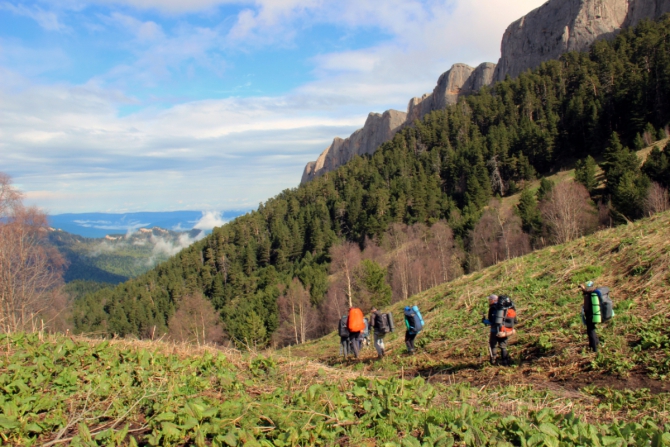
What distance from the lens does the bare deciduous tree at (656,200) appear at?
106 feet

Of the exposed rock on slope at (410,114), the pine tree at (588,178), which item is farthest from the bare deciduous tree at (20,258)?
the exposed rock on slope at (410,114)

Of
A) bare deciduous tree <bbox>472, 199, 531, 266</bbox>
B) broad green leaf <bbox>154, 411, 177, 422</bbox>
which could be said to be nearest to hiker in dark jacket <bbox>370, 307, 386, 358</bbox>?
broad green leaf <bbox>154, 411, 177, 422</bbox>

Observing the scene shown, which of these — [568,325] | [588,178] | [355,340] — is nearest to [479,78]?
[588,178]

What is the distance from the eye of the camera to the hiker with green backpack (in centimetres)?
704

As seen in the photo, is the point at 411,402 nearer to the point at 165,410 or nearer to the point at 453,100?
the point at 165,410

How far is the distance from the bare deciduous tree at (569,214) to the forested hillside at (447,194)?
0.68m

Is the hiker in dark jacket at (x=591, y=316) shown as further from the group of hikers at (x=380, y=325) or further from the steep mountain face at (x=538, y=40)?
the steep mountain face at (x=538, y=40)

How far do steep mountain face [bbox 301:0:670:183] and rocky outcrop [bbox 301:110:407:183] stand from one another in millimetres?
397

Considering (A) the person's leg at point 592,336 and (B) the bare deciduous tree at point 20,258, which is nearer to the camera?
(A) the person's leg at point 592,336

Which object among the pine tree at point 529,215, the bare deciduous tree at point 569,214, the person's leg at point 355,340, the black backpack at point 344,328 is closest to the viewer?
the person's leg at point 355,340

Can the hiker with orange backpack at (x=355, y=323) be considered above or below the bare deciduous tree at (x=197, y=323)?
above

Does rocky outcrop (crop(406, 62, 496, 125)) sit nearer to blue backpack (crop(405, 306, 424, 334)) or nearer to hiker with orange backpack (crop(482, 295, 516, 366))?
blue backpack (crop(405, 306, 424, 334))

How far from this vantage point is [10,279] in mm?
22203

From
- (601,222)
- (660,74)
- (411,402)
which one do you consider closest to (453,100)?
(660,74)
